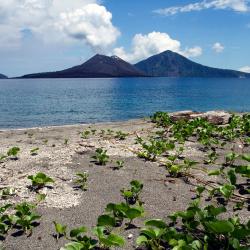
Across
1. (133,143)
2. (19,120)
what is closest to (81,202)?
(133,143)

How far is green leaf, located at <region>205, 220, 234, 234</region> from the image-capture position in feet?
20.4

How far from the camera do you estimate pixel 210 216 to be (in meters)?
7.14

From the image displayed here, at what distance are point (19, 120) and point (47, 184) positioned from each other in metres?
35.3

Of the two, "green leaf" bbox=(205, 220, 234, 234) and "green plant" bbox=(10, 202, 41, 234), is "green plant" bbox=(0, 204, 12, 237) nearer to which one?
"green plant" bbox=(10, 202, 41, 234)

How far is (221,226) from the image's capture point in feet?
20.6

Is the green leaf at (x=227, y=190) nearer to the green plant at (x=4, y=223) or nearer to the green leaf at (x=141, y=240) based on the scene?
the green leaf at (x=141, y=240)

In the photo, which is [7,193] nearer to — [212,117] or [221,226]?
[221,226]

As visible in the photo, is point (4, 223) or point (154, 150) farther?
point (154, 150)

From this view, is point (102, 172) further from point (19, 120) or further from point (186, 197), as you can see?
point (19, 120)

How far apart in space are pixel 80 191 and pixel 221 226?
15.2 ft

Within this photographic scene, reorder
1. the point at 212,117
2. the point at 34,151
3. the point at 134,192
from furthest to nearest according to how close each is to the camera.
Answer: the point at 212,117 < the point at 34,151 < the point at 134,192

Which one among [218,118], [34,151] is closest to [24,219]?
[34,151]

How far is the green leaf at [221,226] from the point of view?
622cm

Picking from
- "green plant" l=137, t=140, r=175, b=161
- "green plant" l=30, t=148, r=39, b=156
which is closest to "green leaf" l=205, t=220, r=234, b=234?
"green plant" l=137, t=140, r=175, b=161
